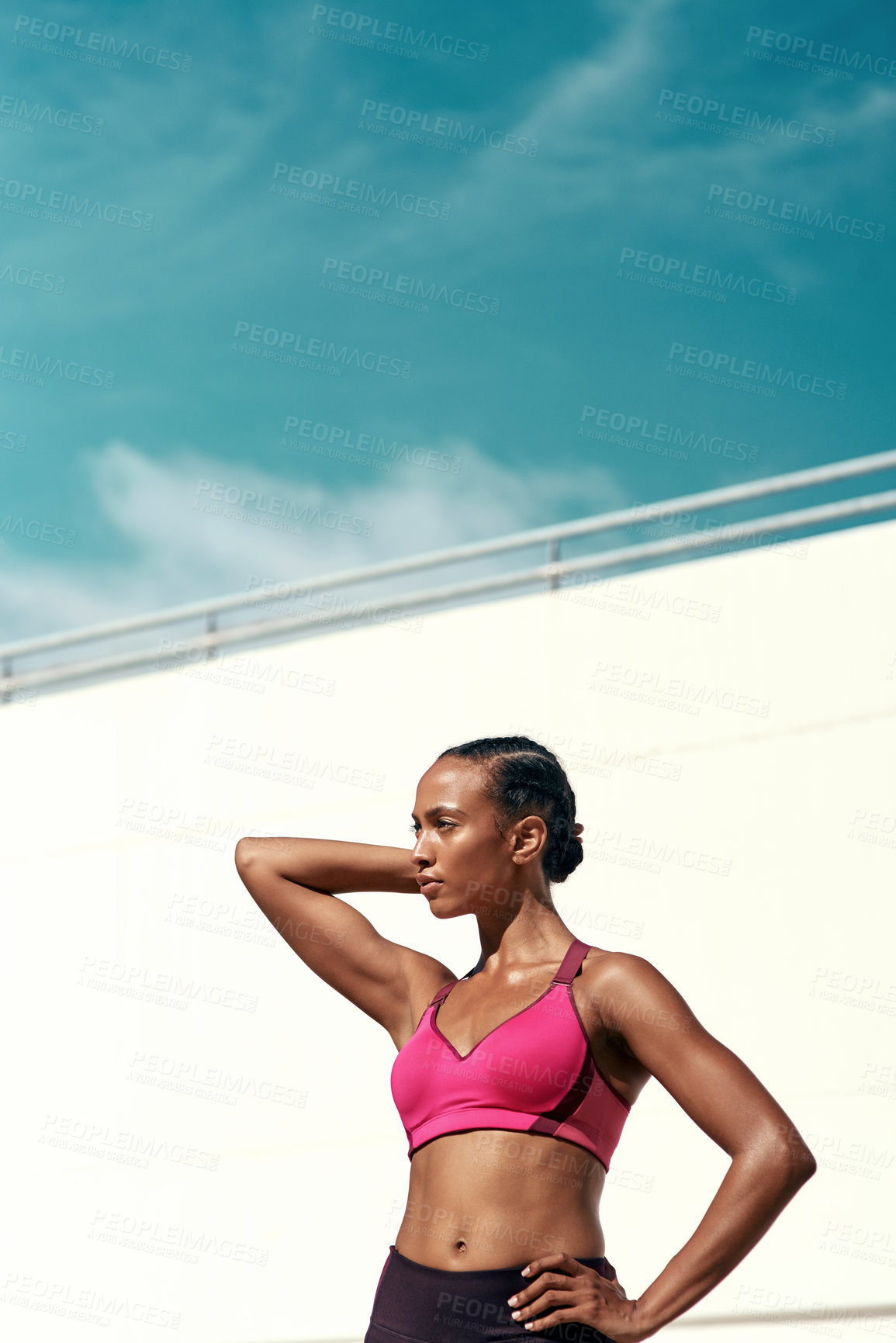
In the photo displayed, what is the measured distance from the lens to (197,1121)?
5.95m

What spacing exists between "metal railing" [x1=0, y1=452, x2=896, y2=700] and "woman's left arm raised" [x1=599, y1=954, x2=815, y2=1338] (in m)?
3.81

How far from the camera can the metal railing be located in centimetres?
553

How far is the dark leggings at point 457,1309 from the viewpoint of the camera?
1931 millimetres

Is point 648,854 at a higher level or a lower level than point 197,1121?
higher

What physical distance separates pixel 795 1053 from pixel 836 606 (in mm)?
1661

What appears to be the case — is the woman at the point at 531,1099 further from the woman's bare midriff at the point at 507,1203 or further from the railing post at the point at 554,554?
the railing post at the point at 554,554

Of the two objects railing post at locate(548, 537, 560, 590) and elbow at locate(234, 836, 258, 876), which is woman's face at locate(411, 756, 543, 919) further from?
railing post at locate(548, 537, 560, 590)

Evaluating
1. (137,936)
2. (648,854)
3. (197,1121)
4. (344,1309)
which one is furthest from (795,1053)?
(137,936)

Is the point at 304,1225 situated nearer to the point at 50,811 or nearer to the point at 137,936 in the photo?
the point at 137,936

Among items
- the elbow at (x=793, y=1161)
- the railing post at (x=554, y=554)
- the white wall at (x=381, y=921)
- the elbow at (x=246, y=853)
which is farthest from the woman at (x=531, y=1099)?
the railing post at (x=554, y=554)

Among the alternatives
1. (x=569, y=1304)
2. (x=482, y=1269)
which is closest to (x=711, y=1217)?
(x=569, y=1304)

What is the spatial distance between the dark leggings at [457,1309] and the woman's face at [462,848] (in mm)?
534

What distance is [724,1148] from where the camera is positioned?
192 cm

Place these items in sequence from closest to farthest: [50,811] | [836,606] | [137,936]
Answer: [836,606]
[137,936]
[50,811]
